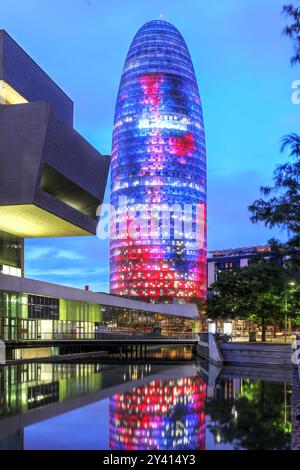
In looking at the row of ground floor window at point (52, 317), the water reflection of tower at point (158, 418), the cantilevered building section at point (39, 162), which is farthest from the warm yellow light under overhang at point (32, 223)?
the water reflection of tower at point (158, 418)

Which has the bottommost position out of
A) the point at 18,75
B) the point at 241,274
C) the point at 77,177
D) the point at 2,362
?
the point at 2,362

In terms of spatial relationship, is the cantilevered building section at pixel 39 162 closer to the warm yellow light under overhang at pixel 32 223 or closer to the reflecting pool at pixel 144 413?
the warm yellow light under overhang at pixel 32 223

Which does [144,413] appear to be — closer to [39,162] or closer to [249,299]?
[39,162]

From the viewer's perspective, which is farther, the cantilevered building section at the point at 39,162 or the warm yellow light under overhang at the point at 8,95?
the warm yellow light under overhang at the point at 8,95

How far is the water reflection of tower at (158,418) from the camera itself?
15625 mm

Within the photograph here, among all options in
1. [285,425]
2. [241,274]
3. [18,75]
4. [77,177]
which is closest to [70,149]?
[77,177]

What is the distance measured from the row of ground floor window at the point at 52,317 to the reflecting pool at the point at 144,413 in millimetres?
32087

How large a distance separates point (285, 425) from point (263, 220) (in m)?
7.21

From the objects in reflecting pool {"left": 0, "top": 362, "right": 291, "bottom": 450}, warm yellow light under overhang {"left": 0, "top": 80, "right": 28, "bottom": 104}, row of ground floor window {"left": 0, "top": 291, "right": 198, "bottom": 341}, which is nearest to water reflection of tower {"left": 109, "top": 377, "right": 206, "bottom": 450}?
reflecting pool {"left": 0, "top": 362, "right": 291, "bottom": 450}

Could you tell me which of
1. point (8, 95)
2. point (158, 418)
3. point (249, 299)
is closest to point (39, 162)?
point (8, 95)

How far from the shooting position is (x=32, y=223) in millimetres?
73750

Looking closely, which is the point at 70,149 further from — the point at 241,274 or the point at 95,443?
the point at 95,443
